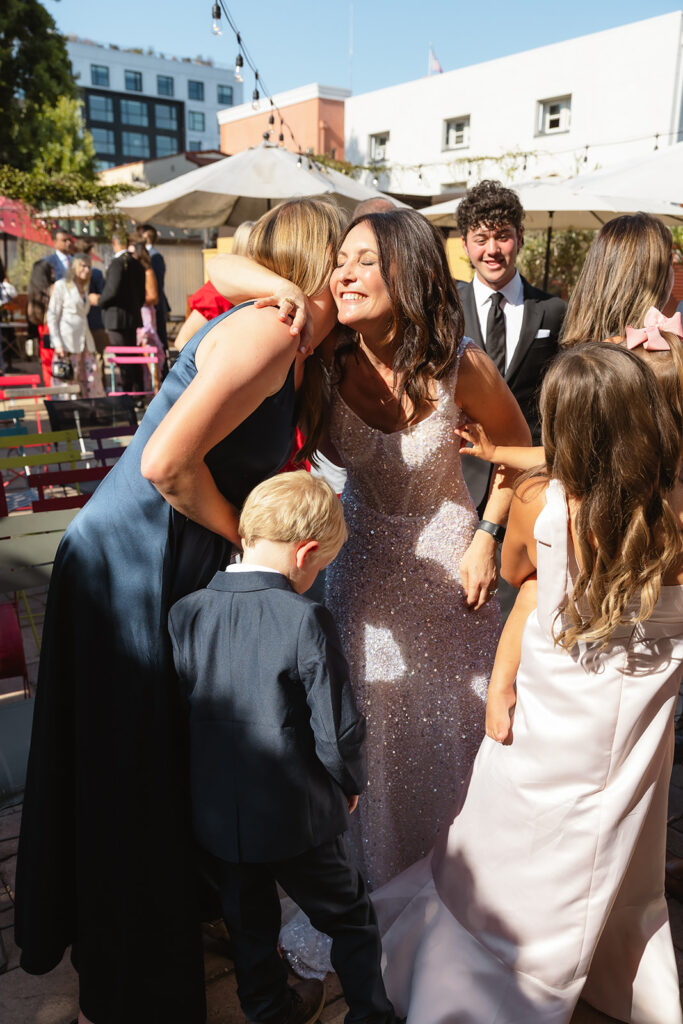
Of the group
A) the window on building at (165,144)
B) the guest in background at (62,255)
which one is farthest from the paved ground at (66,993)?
the window on building at (165,144)

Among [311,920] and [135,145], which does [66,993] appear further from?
[135,145]

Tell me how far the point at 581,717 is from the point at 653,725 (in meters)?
0.17

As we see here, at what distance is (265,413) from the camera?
178cm

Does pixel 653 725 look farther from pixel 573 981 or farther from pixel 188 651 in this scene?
pixel 188 651

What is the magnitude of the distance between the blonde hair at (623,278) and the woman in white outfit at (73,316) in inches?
323

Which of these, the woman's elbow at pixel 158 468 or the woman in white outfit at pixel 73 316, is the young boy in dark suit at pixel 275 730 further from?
the woman in white outfit at pixel 73 316

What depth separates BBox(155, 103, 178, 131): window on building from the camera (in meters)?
91.1

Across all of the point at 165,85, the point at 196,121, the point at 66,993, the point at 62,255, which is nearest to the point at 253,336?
the point at 66,993

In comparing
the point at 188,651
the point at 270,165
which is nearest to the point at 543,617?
the point at 188,651

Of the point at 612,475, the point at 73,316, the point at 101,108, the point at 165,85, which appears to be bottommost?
the point at 612,475

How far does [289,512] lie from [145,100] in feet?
338

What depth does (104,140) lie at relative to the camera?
90.4 meters

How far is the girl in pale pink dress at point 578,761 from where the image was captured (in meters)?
1.63

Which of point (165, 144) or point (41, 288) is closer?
point (41, 288)
